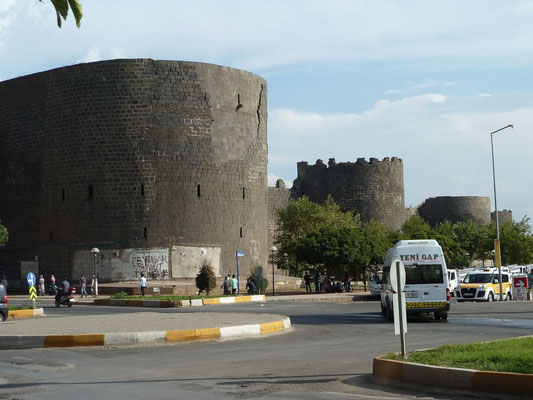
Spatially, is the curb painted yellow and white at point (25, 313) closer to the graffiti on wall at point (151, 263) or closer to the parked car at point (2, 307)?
the parked car at point (2, 307)

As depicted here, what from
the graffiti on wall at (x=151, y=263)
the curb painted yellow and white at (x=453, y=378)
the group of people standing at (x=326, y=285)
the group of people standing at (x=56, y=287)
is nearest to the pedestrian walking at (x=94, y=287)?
the group of people standing at (x=56, y=287)

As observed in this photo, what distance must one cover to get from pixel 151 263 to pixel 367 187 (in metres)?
30.7

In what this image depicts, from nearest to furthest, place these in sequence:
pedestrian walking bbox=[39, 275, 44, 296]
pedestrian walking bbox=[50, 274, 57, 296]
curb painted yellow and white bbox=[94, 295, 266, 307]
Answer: curb painted yellow and white bbox=[94, 295, 266, 307], pedestrian walking bbox=[50, 274, 57, 296], pedestrian walking bbox=[39, 275, 44, 296]

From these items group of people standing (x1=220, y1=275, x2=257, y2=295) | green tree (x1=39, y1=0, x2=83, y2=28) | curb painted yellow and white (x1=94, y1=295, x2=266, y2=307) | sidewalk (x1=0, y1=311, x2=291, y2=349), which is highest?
green tree (x1=39, y1=0, x2=83, y2=28)

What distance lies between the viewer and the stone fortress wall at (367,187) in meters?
70.9

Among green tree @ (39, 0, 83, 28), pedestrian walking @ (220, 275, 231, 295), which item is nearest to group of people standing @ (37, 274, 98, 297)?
pedestrian walking @ (220, 275, 231, 295)

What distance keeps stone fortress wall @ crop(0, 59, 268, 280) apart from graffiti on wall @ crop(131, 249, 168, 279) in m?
0.05

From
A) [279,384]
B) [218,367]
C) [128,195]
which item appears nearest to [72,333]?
[218,367]

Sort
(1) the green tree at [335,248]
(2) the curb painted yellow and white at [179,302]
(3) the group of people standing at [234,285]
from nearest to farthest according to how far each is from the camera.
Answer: (2) the curb painted yellow and white at [179,302], (3) the group of people standing at [234,285], (1) the green tree at [335,248]

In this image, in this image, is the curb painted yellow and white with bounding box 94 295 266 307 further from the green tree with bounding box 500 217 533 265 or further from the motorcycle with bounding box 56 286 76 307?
the green tree with bounding box 500 217 533 265

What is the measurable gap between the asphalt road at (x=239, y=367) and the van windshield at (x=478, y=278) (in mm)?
17416

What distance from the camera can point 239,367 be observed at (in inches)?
454

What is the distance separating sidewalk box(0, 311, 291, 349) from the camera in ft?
49.5

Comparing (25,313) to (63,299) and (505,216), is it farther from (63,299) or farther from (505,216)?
(505,216)
